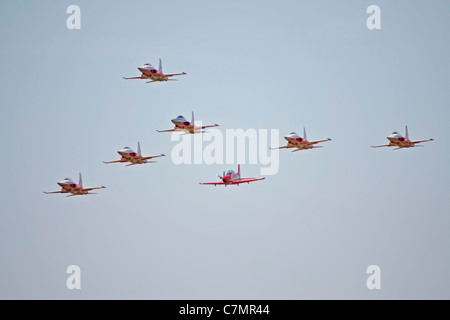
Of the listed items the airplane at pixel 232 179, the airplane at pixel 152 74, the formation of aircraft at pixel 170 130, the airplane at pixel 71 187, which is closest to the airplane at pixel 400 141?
the formation of aircraft at pixel 170 130

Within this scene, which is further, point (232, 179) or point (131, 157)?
point (131, 157)

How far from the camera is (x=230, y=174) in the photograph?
173 m

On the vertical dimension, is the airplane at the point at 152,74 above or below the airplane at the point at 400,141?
above

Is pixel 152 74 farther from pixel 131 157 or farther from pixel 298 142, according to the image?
pixel 298 142

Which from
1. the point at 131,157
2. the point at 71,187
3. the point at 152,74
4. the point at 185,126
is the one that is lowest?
the point at 71,187

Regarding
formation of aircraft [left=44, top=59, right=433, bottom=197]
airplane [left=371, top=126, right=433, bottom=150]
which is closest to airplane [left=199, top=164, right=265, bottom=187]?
formation of aircraft [left=44, top=59, right=433, bottom=197]

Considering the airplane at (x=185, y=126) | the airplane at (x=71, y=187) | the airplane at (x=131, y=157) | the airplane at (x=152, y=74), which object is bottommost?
the airplane at (x=71, y=187)

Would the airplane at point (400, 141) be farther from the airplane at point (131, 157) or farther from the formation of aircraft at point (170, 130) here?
the airplane at point (131, 157)

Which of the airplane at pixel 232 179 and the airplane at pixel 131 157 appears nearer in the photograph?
the airplane at pixel 232 179

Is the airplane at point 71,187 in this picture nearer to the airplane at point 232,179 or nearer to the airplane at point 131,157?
the airplane at point 131,157

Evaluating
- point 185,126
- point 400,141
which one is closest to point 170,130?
point 185,126

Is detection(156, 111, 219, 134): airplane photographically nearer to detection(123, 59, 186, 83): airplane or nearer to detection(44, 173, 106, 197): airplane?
detection(123, 59, 186, 83): airplane
